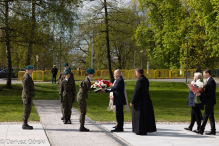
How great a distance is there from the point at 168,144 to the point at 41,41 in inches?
663

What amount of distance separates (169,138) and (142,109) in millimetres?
1008

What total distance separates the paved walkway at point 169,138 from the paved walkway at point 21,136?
6.18 ft

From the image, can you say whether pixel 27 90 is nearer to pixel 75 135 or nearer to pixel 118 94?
pixel 75 135

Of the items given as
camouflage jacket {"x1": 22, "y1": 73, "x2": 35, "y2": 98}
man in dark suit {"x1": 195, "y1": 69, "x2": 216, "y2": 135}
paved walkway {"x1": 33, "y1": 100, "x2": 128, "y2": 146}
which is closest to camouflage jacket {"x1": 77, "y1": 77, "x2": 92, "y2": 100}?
paved walkway {"x1": 33, "y1": 100, "x2": 128, "y2": 146}

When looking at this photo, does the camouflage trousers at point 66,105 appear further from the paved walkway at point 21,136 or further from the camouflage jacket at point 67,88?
the paved walkway at point 21,136

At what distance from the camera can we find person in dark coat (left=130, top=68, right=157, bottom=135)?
9.23 meters

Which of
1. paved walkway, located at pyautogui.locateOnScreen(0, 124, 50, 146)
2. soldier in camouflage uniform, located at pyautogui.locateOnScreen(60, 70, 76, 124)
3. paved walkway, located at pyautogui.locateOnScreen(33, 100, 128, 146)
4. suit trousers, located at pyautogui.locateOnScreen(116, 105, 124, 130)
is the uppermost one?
soldier in camouflage uniform, located at pyautogui.locateOnScreen(60, 70, 76, 124)

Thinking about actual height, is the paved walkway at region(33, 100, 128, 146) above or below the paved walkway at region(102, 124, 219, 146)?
above

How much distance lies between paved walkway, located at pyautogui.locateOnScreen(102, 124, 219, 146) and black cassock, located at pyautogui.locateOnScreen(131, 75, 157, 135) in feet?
0.64

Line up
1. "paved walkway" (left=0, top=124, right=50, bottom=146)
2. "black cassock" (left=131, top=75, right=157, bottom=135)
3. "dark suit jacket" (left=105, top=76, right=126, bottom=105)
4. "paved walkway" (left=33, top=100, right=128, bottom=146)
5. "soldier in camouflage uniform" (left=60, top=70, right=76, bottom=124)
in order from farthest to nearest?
"soldier in camouflage uniform" (left=60, top=70, right=76, bottom=124) → "dark suit jacket" (left=105, top=76, right=126, bottom=105) → "black cassock" (left=131, top=75, right=157, bottom=135) → "paved walkway" (left=33, top=100, right=128, bottom=146) → "paved walkway" (left=0, top=124, right=50, bottom=146)

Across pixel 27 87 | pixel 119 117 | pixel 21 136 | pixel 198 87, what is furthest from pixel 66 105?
pixel 198 87

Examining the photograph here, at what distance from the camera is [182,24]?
44.2m

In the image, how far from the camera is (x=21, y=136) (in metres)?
8.63

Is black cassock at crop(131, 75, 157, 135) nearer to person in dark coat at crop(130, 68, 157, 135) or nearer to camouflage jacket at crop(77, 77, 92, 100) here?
person in dark coat at crop(130, 68, 157, 135)
